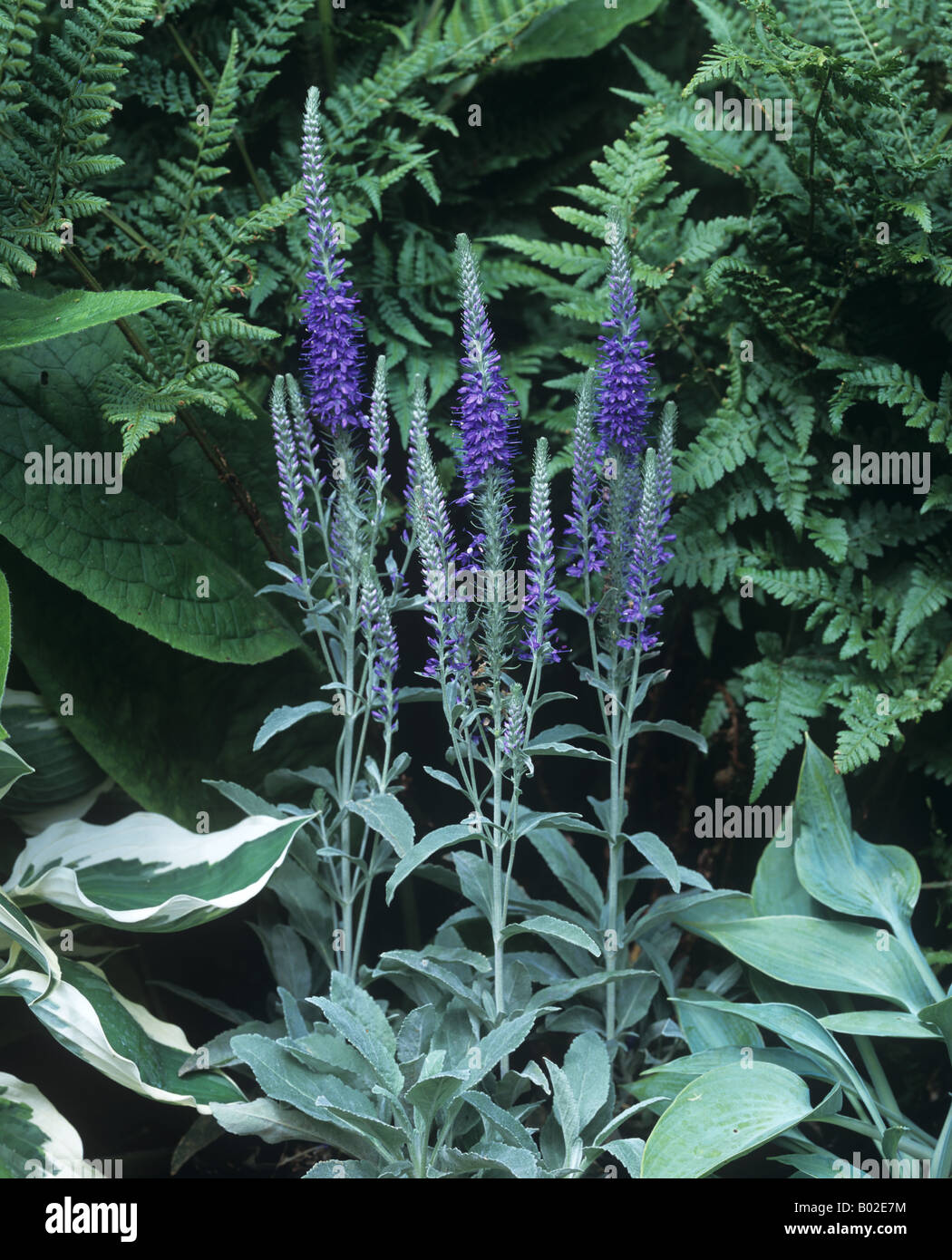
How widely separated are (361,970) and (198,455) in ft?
3.23

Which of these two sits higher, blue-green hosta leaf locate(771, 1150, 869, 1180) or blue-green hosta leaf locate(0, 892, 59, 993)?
blue-green hosta leaf locate(0, 892, 59, 993)

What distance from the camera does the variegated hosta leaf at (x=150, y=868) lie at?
63.4 inches

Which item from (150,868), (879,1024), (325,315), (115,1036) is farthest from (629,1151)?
Answer: (325,315)

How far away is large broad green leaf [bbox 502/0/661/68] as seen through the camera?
6.68 feet

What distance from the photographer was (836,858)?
1762 millimetres

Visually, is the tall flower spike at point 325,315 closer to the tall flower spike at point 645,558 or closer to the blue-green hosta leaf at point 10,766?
the tall flower spike at point 645,558

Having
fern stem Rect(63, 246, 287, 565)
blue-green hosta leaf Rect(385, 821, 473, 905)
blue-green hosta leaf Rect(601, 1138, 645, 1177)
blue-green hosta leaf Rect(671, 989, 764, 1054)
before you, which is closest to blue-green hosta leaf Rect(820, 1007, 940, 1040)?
blue-green hosta leaf Rect(671, 989, 764, 1054)

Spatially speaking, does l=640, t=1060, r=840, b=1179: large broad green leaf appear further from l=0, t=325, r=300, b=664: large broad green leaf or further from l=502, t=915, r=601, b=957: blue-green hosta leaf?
l=0, t=325, r=300, b=664: large broad green leaf

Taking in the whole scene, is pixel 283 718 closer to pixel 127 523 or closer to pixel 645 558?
pixel 127 523

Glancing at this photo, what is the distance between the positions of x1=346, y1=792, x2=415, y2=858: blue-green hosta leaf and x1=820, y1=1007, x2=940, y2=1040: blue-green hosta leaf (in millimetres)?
690

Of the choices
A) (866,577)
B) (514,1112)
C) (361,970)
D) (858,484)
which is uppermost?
(858,484)

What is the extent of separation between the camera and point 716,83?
203 centimetres
